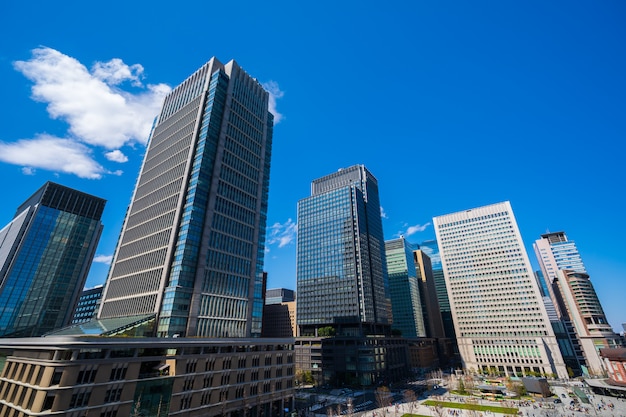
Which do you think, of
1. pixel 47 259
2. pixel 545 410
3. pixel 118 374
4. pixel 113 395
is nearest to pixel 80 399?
pixel 113 395

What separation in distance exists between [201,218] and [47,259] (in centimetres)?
10083

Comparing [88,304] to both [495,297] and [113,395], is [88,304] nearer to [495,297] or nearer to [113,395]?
[113,395]

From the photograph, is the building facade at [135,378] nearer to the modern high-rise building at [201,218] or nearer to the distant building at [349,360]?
the modern high-rise building at [201,218]

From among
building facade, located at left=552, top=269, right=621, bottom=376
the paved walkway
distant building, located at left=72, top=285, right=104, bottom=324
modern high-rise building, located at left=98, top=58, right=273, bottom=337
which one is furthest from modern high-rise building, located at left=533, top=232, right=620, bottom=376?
distant building, located at left=72, top=285, right=104, bottom=324

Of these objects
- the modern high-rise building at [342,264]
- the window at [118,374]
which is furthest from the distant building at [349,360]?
the window at [118,374]

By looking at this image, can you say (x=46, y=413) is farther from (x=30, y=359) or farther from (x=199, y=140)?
(x=199, y=140)

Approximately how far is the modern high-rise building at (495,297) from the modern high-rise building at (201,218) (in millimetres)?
136015

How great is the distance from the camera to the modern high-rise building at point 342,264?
147 metres

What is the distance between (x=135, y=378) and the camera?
50188 millimetres

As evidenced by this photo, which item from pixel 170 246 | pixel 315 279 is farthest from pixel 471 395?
pixel 170 246

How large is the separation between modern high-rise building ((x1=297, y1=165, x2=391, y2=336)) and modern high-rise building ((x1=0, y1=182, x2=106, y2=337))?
105 metres

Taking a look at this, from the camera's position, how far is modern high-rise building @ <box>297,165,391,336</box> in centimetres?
14675

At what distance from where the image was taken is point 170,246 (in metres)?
78.6

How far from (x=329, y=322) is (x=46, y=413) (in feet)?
392
